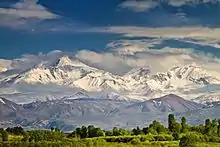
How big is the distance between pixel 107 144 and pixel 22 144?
31.4 m

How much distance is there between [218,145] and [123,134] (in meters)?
42.6

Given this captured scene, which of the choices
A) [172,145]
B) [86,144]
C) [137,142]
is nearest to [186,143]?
[172,145]

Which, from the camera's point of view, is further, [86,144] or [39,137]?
[39,137]

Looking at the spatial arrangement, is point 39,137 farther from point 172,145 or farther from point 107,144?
point 172,145

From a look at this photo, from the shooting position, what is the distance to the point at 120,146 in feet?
518

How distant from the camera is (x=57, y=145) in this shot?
162000 millimetres

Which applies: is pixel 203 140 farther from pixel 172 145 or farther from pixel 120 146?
pixel 120 146

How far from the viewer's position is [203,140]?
177000 mm

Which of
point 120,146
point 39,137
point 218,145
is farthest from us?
point 39,137

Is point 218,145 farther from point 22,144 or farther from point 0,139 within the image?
point 0,139

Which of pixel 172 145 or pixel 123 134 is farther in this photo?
pixel 123 134

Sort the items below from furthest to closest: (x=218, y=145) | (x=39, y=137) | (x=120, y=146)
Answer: (x=39, y=137)
(x=218, y=145)
(x=120, y=146)

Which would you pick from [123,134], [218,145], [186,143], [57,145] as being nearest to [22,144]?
[57,145]

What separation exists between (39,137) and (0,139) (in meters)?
15.7
